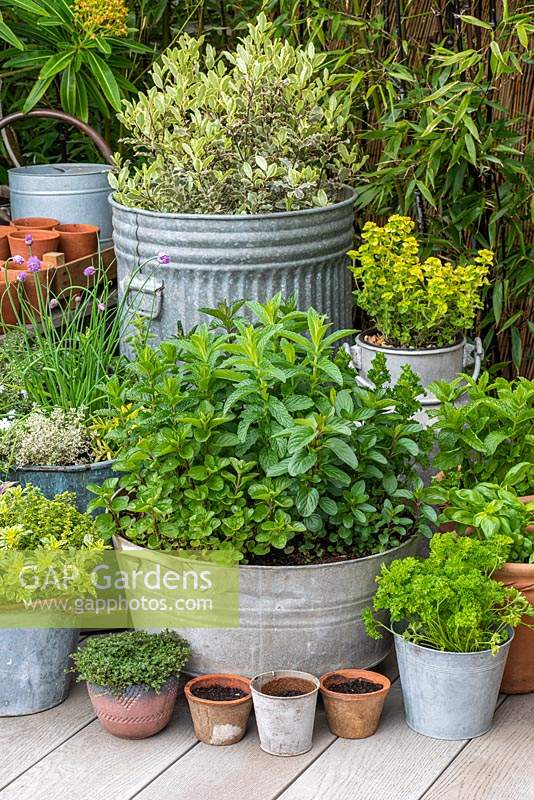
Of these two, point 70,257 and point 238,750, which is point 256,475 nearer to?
point 238,750

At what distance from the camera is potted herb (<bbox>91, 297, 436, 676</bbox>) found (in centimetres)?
221

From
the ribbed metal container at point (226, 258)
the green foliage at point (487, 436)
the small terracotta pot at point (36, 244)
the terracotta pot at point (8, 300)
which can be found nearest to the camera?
the green foliage at point (487, 436)

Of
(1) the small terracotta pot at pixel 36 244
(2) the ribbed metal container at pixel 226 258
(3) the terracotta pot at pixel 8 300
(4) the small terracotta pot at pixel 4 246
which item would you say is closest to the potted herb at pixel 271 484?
(2) the ribbed metal container at pixel 226 258

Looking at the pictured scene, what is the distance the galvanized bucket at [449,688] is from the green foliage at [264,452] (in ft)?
0.86

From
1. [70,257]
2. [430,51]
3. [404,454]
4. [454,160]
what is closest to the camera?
[404,454]

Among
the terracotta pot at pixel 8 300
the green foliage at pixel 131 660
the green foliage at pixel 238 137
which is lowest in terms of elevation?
the green foliage at pixel 131 660

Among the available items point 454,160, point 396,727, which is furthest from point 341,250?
point 396,727

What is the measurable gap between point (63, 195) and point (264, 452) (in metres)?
1.55

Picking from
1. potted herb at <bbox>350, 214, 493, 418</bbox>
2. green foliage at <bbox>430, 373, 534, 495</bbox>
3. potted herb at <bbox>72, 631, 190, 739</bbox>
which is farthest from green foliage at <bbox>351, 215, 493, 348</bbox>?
potted herb at <bbox>72, 631, 190, 739</bbox>

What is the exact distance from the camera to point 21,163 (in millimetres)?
4113

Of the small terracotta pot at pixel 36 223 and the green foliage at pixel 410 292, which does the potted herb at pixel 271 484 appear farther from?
the small terracotta pot at pixel 36 223

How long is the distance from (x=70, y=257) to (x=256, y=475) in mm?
1349

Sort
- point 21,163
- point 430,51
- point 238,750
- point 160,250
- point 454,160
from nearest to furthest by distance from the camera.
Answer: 1. point 238,750
2. point 160,250
3. point 454,160
4. point 430,51
5. point 21,163

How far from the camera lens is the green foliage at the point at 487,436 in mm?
2426
